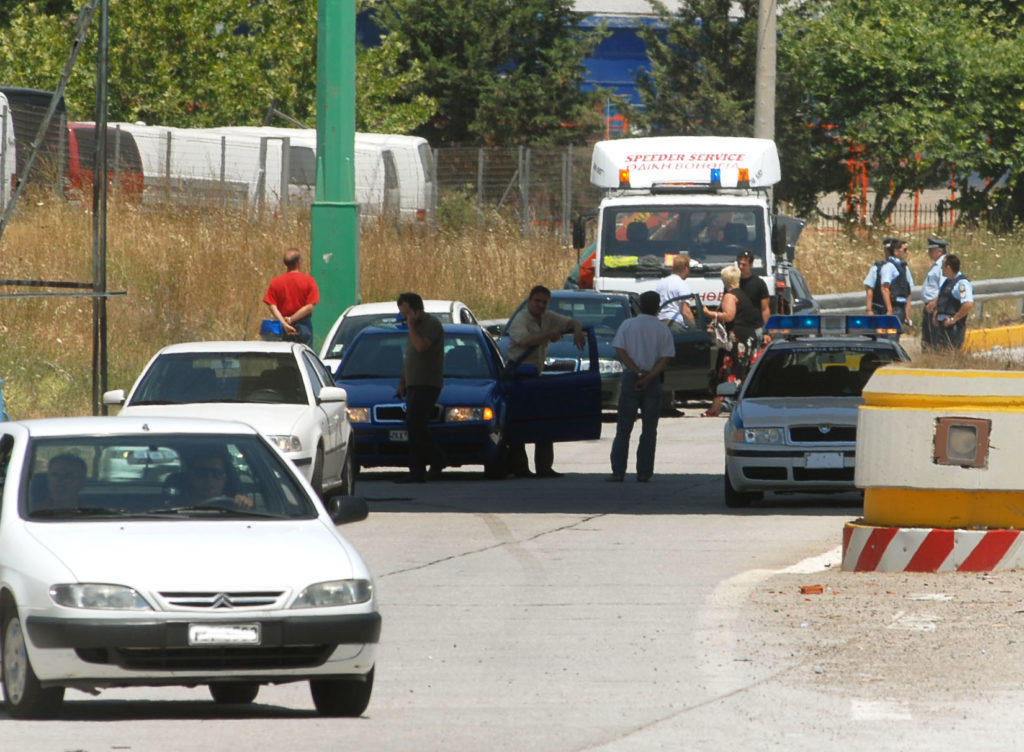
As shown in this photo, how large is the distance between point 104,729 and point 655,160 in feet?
67.5

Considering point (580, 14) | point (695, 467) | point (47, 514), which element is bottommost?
point (695, 467)

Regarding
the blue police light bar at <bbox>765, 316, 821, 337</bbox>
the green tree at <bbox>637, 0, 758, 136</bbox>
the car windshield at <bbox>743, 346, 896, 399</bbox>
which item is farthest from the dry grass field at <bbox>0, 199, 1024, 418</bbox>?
the green tree at <bbox>637, 0, 758, 136</bbox>

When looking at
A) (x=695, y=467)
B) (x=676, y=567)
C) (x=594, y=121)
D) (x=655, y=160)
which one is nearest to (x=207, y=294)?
(x=655, y=160)

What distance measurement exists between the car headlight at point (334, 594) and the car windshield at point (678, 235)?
1916cm

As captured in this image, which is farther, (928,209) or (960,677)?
(928,209)

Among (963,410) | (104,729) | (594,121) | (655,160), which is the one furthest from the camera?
(594,121)

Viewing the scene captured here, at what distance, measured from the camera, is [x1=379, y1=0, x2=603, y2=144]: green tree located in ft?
184

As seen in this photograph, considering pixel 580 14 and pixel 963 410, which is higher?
pixel 580 14

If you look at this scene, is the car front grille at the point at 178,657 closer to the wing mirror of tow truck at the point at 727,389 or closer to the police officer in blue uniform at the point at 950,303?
the wing mirror of tow truck at the point at 727,389

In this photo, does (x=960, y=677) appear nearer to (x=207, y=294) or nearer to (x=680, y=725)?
(x=680, y=725)

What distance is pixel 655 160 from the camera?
27938 mm

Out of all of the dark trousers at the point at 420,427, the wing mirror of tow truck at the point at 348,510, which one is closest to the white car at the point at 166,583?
the wing mirror of tow truck at the point at 348,510

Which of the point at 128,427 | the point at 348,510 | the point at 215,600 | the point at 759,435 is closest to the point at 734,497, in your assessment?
the point at 759,435

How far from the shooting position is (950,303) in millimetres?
27891
